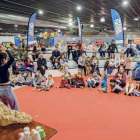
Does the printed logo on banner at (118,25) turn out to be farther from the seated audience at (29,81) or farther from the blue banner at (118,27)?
the seated audience at (29,81)

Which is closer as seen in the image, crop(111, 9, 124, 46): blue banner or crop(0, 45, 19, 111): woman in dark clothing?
crop(0, 45, 19, 111): woman in dark clothing

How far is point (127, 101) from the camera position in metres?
4.97

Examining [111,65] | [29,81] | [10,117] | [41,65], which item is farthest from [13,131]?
[111,65]

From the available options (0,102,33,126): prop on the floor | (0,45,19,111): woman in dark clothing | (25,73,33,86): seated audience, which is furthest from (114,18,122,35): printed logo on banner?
(0,102,33,126): prop on the floor

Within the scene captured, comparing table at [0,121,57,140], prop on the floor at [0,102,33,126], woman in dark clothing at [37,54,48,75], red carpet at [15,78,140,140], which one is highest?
woman in dark clothing at [37,54,48,75]

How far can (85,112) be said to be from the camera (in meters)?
4.20

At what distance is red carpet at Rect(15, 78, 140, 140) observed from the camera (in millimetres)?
3207

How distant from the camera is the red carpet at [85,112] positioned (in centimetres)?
321

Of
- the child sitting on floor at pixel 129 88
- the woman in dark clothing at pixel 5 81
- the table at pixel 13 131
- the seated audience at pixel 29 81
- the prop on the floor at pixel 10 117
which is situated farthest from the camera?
the seated audience at pixel 29 81

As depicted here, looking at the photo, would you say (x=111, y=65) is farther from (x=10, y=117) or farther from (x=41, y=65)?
(x=10, y=117)

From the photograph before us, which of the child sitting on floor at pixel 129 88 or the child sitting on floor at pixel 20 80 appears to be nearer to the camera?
the child sitting on floor at pixel 129 88

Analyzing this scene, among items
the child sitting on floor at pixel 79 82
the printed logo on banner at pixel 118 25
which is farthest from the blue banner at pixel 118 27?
the child sitting on floor at pixel 79 82

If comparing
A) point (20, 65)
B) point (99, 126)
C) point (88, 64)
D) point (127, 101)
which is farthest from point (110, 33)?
point (99, 126)

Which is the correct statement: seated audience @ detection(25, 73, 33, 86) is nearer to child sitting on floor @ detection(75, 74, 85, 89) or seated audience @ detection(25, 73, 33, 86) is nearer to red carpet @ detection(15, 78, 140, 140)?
red carpet @ detection(15, 78, 140, 140)
